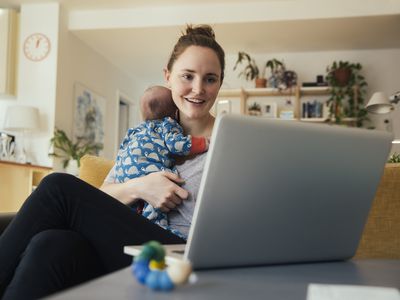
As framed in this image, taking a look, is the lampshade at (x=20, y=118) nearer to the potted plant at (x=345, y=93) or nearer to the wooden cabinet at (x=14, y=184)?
the wooden cabinet at (x=14, y=184)

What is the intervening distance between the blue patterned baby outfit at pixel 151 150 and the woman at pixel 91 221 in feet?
0.16

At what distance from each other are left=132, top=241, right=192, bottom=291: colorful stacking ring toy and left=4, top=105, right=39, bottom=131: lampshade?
4.53 m

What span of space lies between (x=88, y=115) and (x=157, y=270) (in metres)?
5.60

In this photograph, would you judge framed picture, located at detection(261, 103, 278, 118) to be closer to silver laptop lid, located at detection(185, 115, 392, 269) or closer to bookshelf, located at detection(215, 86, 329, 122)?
bookshelf, located at detection(215, 86, 329, 122)

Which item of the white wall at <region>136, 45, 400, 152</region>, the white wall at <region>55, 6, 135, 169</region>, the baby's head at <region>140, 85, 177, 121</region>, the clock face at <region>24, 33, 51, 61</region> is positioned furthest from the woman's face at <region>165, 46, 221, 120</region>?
the white wall at <region>136, 45, 400, 152</region>

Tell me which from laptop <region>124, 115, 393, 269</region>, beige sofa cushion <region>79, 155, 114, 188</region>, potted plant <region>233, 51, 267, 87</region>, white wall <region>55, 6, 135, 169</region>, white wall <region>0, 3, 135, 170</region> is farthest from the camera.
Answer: potted plant <region>233, 51, 267, 87</region>

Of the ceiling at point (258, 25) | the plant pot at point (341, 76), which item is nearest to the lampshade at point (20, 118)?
the ceiling at point (258, 25)

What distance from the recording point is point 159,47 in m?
6.06

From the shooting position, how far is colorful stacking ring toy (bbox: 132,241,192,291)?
518 mm

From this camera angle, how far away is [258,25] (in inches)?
204

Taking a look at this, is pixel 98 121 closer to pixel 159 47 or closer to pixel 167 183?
pixel 159 47

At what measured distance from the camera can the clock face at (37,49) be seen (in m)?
5.19

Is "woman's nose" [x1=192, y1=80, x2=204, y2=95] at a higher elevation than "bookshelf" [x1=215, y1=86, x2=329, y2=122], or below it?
below

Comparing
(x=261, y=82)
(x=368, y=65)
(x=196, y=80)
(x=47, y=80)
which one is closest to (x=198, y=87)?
(x=196, y=80)
